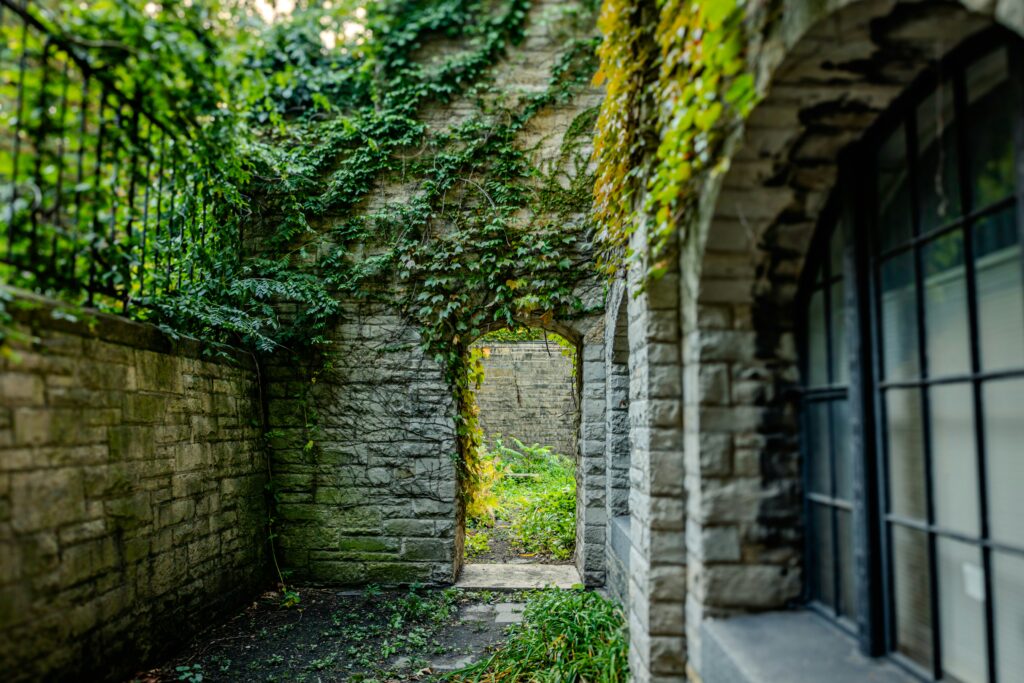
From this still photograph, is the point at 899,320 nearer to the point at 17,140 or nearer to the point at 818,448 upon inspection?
the point at 818,448

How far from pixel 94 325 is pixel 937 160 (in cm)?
373

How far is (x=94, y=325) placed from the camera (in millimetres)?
3189

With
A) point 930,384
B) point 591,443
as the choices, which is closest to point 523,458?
point 591,443

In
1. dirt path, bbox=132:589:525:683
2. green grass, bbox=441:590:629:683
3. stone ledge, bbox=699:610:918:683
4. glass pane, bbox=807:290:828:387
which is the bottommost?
dirt path, bbox=132:589:525:683

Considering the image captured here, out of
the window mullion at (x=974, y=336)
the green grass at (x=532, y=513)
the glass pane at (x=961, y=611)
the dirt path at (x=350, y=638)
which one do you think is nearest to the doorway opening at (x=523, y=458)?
the green grass at (x=532, y=513)

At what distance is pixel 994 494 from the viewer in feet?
5.41

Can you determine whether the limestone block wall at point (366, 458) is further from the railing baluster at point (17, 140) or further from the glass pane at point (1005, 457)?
the glass pane at point (1005, 457)

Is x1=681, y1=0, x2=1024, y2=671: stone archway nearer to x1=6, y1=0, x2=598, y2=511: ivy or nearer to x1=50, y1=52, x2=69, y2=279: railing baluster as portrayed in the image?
x1=50, y1=52, x2=69, y2=279: railing baluster

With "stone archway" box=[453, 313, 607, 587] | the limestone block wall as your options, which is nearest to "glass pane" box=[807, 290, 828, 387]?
"stone archway" box=[453, 313, 607, 587]

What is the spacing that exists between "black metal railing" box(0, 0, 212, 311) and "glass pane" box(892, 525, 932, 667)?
3634 millimetres

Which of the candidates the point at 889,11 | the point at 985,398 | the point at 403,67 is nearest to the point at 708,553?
the point at 985,398

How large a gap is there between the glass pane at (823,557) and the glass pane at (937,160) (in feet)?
3.82

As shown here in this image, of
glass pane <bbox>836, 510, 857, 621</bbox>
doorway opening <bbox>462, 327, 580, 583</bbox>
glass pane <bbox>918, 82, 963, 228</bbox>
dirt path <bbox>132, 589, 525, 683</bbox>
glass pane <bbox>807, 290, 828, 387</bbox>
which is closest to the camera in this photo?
glass pane <bbox>918, 82, 963, 228</bbox>

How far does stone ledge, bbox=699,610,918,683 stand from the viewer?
199 centimetres
